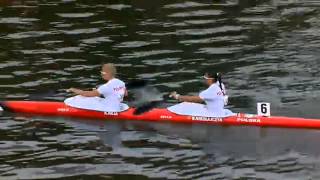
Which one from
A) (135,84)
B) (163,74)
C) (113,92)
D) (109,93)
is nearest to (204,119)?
(135,84)

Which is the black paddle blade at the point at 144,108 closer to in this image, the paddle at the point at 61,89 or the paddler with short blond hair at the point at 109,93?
the paddler with short blond hair at the point at 109,93

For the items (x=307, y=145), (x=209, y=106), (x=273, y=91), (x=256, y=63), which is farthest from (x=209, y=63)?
(x=307, y=145)

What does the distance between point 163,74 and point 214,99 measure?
5.13 metres

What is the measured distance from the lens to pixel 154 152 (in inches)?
787

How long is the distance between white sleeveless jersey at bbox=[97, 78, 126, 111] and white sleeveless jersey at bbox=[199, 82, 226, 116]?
102 inches

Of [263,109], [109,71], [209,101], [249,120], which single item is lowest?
[249,120]

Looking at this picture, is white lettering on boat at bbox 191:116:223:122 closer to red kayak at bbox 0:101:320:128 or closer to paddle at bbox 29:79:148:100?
red kayak at bbox 0:101:320:128

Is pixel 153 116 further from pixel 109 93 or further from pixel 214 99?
pixel 214 99

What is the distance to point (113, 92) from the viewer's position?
22516 mm

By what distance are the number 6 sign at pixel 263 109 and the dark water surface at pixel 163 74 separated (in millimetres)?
531

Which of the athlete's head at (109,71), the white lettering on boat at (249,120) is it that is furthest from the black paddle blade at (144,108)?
the white lettering on boat at (249,120)

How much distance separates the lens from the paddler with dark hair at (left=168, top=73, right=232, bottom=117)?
22.0 meters

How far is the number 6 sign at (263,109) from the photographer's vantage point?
21.9 metres

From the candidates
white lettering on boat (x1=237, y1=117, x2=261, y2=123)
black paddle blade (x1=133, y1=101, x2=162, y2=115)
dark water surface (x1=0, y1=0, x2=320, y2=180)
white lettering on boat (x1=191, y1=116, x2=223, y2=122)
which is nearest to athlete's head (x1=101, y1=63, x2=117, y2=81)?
black paddle blade (x1=133, y1=101, x2=162, y2=115)
